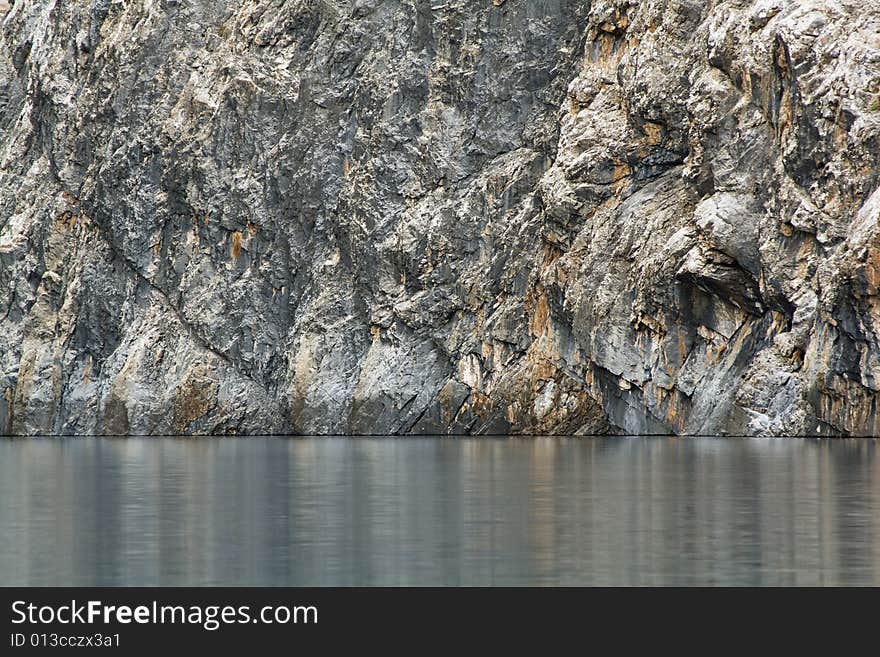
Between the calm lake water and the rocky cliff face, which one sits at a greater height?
the rocky cliff face

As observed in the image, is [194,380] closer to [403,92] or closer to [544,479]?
[403,92]

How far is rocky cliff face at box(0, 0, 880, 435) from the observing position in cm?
5916

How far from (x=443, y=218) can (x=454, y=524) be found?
58.7 m

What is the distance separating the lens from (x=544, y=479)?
33188 millimetres

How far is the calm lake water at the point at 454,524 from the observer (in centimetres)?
1705

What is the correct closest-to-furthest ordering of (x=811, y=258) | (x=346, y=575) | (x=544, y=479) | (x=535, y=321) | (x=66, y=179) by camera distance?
(x=346, y=575), (x=544, y=479), (x=811, y=258), (x=535, y=321), (x=66, y=179)

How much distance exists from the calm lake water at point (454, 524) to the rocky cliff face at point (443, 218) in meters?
20.8

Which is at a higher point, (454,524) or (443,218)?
(443,218)

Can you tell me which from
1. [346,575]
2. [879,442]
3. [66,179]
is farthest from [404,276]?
[346,575]

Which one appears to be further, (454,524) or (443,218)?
(443,218)

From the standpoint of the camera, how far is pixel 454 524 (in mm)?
22344

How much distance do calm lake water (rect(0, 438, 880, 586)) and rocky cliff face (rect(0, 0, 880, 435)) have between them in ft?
68.2

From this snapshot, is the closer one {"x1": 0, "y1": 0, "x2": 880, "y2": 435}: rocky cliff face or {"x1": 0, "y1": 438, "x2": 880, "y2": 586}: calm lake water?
{"x1": 0, "y1": 438, "x2": 880, "y2": 586}: calm lake water

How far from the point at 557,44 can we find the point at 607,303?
18571mm
